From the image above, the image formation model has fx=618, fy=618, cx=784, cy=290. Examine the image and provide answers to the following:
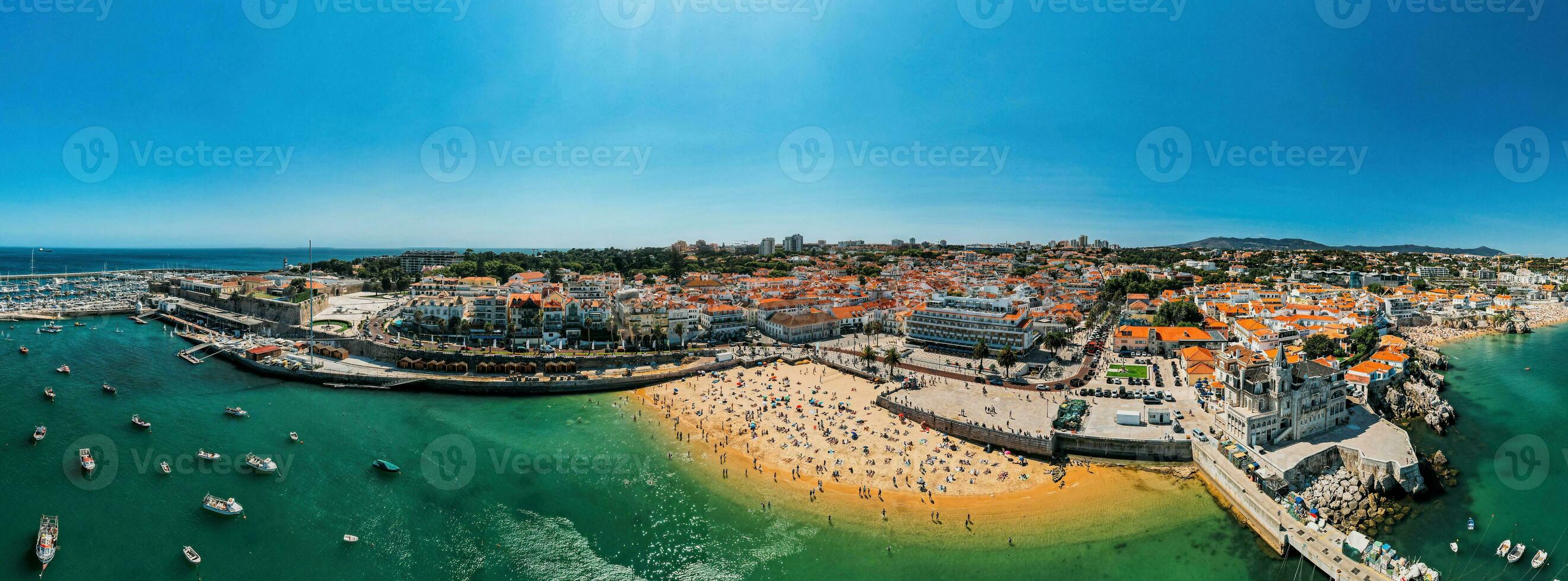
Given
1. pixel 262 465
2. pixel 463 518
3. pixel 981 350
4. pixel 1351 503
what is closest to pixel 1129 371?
pixel 981 350

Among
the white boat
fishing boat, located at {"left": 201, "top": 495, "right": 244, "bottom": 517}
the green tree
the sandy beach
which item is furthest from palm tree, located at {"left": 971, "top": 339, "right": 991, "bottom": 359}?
the white boat

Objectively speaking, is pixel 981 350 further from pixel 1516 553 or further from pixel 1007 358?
pixel 1516 553

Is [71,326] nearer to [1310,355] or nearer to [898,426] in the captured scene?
[898,426]

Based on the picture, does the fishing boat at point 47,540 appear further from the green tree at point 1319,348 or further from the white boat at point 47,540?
the green tree at point 1319,348

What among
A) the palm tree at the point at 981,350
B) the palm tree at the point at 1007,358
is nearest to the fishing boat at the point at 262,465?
the palm tree at the point at 1007,358

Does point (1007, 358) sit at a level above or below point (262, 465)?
above

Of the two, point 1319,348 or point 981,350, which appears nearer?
point 981,350

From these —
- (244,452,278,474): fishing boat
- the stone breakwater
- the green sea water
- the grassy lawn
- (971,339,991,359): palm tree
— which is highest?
(971,339,991,359): palm tree

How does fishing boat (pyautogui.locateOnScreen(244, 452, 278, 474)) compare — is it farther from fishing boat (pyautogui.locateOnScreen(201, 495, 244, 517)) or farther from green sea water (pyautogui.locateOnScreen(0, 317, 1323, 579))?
fishing boat (pyautogui.locateOnScreen(201, 495, 244, 517))
